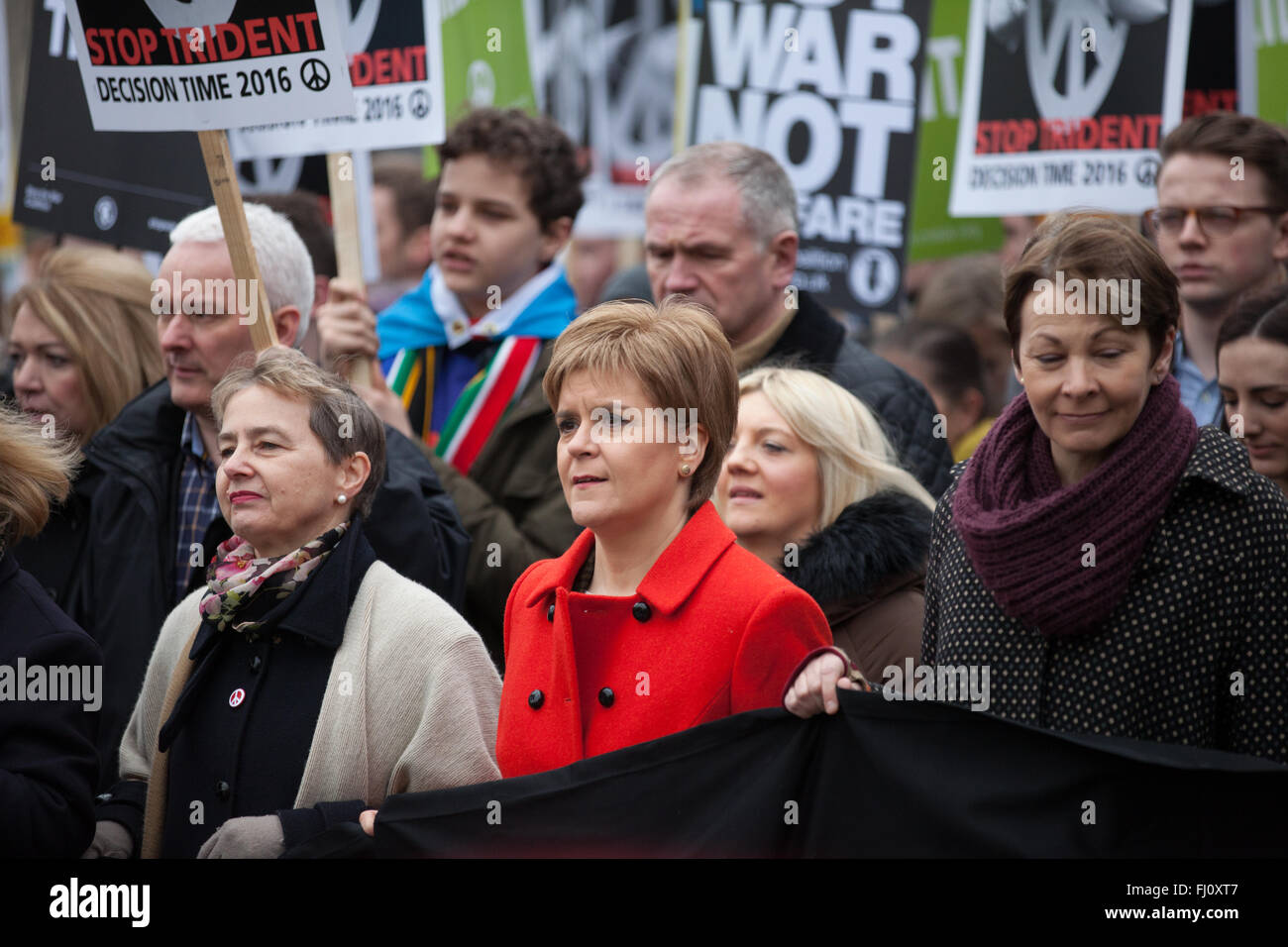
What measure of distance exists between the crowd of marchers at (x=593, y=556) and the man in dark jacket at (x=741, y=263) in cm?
18

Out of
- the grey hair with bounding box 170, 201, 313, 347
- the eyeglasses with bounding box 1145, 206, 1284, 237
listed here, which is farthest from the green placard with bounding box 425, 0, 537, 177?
the eyeglasses with bounding box 1145, 206, 1284, 237

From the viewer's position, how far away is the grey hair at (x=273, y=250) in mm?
5082

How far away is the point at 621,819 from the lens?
3.42 meters

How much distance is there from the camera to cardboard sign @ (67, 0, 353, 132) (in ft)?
16.0

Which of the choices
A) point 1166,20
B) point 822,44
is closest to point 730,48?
point 822,44

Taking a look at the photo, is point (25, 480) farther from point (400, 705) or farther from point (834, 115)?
point (834, 115)

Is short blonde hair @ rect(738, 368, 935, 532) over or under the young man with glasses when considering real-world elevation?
under

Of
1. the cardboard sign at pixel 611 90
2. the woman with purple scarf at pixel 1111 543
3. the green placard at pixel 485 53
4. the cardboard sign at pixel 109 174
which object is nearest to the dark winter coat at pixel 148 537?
the cardboard sign at pixel 109 174

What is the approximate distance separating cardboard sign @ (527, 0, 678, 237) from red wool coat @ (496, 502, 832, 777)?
6.29 metres

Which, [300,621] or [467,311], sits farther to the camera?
[467,311]

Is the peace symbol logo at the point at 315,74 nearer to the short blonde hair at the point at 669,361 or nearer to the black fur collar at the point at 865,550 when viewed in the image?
the short blonde hair at the point at 669,361

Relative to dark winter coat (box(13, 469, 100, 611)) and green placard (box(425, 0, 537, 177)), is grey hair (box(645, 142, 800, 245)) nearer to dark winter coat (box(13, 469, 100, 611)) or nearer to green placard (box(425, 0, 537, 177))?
green placard (box(425, 0, 537, 177))

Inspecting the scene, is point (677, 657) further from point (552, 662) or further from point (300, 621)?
point (300, 621)

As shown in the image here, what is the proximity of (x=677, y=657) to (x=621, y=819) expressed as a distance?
14.5 inches
